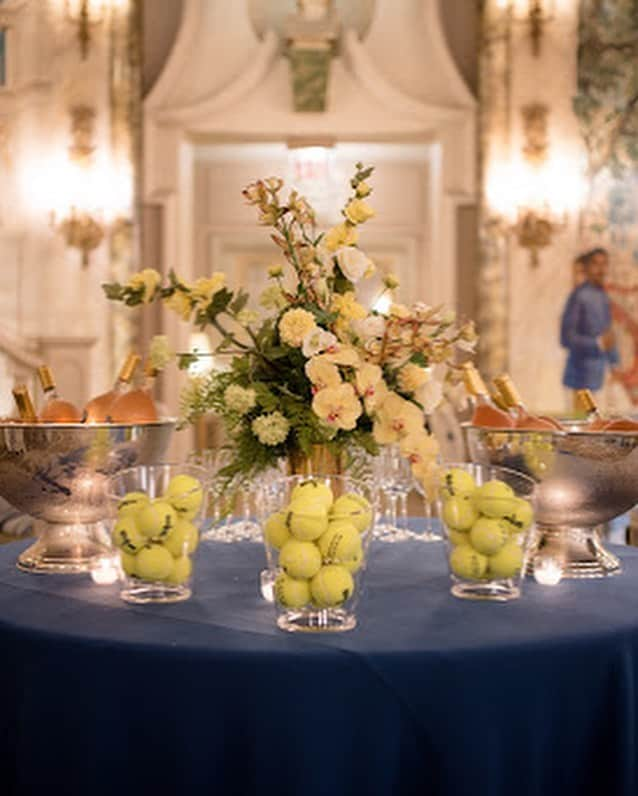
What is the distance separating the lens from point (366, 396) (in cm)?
180

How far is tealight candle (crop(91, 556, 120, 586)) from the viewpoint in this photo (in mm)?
1829

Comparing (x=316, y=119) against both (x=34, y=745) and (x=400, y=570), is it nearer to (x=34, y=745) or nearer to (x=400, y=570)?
(x=400, y=570)

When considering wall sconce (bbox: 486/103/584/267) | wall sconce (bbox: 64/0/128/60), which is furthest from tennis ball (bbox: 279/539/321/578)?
wall sconce (bbox: 64/0/128/60)

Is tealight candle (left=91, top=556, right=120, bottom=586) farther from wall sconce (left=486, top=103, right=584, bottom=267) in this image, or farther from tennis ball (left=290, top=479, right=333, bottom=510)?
wall sconce (left=486, top=103, right=584, bottom=267)

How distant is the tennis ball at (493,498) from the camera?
1.65m

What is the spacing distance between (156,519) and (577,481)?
764 millimetres

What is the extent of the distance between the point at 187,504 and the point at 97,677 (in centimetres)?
32

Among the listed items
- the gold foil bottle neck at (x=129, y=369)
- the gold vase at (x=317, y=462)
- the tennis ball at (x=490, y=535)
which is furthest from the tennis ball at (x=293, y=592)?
the gold foil bottle neck at (x=129, y=369)

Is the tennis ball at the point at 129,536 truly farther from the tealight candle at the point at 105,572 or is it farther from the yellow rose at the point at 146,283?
the yellow rose at the point at 146,283

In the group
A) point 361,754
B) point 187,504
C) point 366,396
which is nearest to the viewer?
point 361,754

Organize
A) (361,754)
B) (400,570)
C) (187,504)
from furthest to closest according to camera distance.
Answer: (400,570)
(187,504)
(361,754)

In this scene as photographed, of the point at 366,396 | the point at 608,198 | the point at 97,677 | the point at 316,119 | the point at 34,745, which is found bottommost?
the point at 34,745

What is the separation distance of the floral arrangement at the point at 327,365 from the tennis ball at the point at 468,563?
0.15 meters

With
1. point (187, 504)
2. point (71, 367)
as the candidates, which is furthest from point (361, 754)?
point (71, 367)
